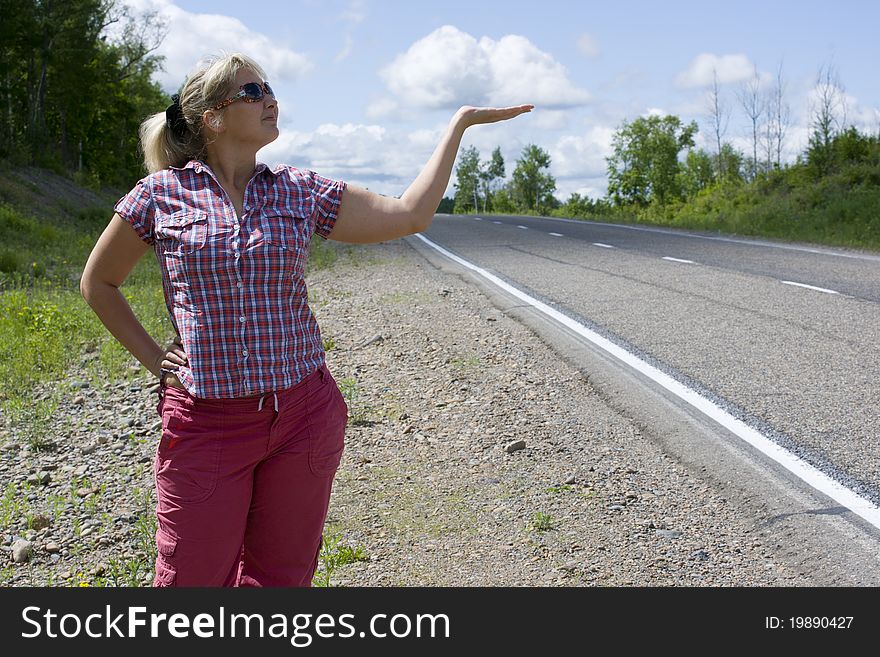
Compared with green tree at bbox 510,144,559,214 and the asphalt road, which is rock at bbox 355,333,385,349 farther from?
green tree at bbox 510,144,559,214

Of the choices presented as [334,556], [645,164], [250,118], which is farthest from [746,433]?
[645,164]

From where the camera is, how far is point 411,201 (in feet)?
8.96

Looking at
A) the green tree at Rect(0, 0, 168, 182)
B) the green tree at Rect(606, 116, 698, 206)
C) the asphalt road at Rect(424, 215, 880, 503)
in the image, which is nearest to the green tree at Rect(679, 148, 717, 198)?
the green tree at Rect(606, 116, 698, 206)

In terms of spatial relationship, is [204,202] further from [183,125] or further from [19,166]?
[19,166]

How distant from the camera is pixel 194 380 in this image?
2.60 m

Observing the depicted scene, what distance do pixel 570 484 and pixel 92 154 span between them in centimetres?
5466

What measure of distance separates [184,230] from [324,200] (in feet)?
1.34

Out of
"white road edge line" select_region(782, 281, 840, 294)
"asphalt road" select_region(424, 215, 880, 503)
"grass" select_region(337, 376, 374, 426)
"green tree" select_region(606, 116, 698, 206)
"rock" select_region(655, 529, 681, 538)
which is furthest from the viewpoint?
"green tree" select_region(606, 116, 698, 206)

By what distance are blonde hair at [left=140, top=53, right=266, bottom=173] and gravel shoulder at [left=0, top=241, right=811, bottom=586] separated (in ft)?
6.39

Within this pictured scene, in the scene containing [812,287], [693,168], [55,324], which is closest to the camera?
[55,324]

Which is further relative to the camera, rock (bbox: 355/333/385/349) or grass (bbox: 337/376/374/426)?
rock (bbox: 355/333/385/349)

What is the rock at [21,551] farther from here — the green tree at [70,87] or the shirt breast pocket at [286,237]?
the green tree at [70,87]

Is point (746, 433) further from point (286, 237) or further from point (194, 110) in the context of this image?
point (194, 110)

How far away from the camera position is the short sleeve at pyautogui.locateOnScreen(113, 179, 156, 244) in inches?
104
